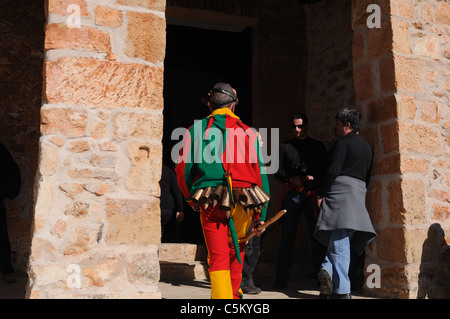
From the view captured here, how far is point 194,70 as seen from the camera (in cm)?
796

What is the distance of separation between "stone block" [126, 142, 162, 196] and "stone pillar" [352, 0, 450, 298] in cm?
201

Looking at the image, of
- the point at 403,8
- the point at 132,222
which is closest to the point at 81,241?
the point at 132,222

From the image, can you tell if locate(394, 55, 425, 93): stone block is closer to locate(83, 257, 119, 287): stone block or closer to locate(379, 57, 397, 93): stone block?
locate(379, 57, 397, 93): stone block

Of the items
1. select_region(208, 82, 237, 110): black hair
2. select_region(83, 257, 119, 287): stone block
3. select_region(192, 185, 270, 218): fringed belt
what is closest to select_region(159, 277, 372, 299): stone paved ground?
select_region(83, 257, 119, 287): stone block

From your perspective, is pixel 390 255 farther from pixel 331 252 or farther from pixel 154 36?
pixel 154 36

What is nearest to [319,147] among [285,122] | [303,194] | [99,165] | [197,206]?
[303,194]

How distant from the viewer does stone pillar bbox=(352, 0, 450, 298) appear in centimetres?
383

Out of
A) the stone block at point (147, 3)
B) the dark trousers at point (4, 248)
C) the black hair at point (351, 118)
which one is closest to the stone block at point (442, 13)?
the black hair at point (351, 118)

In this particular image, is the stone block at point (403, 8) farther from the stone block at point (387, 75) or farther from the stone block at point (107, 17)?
the stone block at point (107, 17)

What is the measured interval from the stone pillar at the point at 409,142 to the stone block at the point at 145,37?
2.00 meters

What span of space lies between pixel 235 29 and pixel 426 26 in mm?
3734

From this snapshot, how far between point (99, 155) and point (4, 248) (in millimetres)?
2110

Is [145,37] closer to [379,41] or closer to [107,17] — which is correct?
[107,17]

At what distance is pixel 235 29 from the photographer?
745 cm
